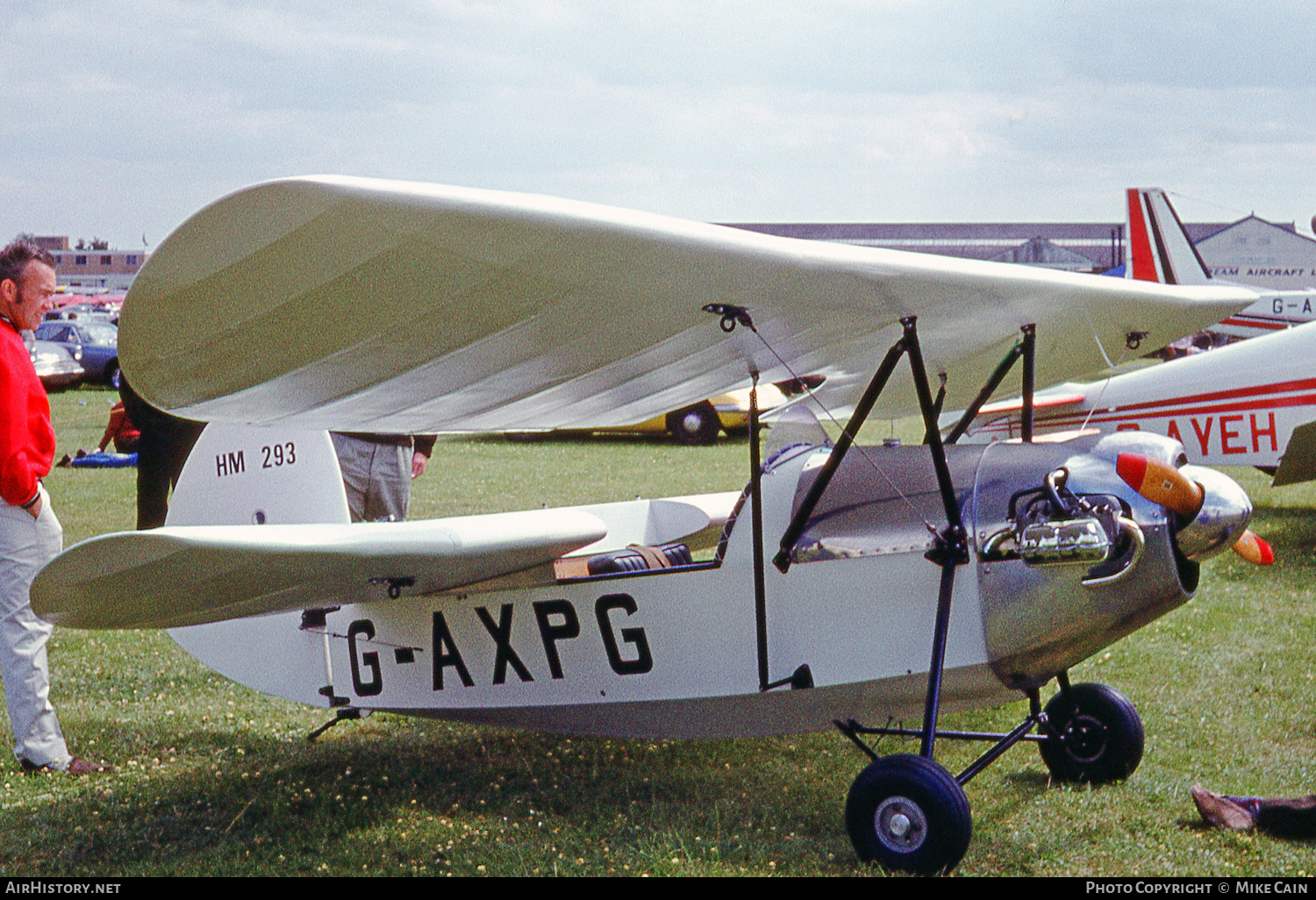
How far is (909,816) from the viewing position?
337 centimetres

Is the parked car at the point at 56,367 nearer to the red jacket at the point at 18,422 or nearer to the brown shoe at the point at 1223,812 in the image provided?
the red jacket at the point at 18,422

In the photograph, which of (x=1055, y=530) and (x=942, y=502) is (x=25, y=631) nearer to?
(x=942, y=502)

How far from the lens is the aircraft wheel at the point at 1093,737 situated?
422cm

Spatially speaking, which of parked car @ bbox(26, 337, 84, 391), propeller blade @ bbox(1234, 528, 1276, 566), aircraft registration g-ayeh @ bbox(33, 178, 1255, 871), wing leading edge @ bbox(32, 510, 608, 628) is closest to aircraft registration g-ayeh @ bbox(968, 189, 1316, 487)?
propeller blade @ bbox(1234, 528, 1276, 566)

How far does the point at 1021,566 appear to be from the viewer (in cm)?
352

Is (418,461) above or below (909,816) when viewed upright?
above

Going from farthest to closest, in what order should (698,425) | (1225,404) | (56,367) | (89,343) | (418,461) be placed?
(89,343) < (56,367) < (698,425) < (1225,404) < (418,461)

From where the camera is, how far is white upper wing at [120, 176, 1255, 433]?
235cm

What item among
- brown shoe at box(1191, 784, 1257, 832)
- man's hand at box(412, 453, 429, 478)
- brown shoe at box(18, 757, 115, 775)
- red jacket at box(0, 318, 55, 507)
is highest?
red jacket at box(0, 318, 55, 507)

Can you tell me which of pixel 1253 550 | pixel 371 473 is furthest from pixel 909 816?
pixel 371 473

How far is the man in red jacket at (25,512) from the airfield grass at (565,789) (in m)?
0.24

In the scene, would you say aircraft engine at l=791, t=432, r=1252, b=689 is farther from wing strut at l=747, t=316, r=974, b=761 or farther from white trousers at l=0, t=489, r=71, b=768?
white trousers at l=0, t=489, r=71, b=768

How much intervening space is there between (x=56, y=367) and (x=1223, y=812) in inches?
1068

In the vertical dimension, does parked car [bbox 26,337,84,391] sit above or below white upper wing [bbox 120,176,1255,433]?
below
